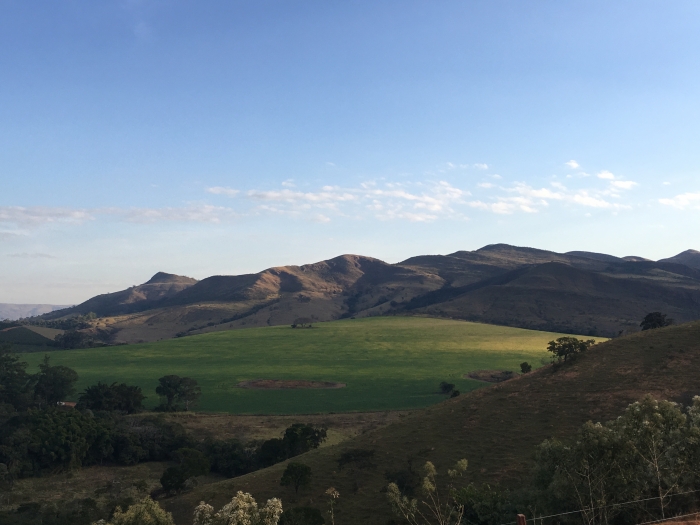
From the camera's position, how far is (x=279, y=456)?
66.6 meters

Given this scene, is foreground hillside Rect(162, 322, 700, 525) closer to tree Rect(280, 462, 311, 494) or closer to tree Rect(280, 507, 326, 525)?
tree Rect(280, 462, 311, 494)

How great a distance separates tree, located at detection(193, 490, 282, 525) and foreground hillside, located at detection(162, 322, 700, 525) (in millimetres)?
24295

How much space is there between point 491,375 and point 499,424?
2704 inches

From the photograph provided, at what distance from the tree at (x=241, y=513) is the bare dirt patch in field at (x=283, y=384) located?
98880 millimetres

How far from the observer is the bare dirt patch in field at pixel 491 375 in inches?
4616

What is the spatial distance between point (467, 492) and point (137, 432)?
60659 millimetres

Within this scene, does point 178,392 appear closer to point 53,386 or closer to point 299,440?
point 53,386

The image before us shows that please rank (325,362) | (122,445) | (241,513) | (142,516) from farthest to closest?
(325,362), (122,445), (142,516), (241,513)

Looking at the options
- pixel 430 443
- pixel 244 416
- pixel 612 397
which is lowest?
pixel 244 416

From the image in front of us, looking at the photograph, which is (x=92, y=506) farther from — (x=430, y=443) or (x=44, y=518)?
(x=430, y=443)

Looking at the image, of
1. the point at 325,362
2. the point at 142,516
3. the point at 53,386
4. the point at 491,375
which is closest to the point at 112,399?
the point at 53,386

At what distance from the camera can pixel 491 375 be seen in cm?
12112

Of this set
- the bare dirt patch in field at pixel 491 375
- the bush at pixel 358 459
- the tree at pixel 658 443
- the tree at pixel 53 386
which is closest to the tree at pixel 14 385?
the tree at pixel 53 386

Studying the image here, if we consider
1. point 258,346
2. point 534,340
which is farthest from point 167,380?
point 534,340
